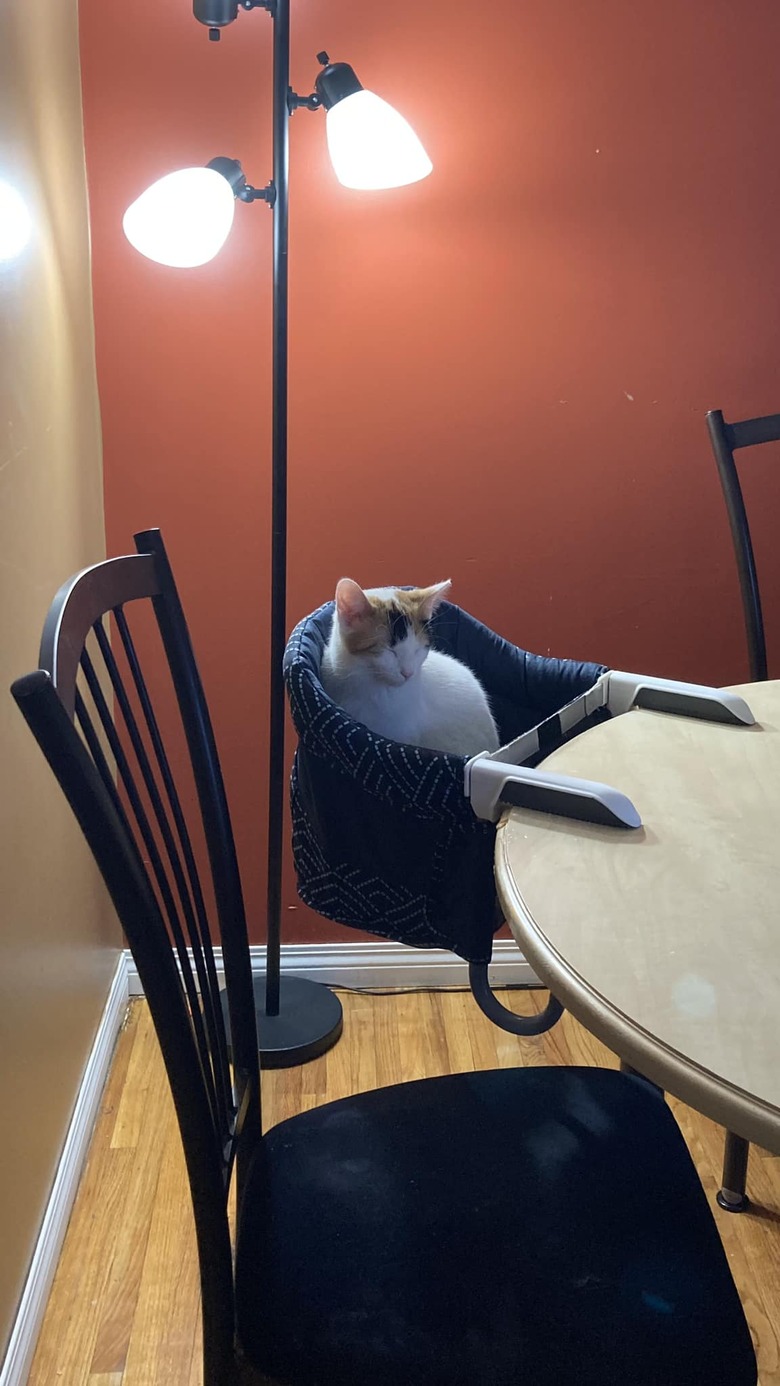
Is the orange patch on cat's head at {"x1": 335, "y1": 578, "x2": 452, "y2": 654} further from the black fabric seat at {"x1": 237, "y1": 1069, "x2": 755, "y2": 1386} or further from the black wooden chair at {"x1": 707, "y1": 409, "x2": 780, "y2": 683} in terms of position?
the black fabric seat at {"x1": 237, "y1": 1069, "x2": 755, "y2": 1386}

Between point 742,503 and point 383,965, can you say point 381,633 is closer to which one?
point 742,503

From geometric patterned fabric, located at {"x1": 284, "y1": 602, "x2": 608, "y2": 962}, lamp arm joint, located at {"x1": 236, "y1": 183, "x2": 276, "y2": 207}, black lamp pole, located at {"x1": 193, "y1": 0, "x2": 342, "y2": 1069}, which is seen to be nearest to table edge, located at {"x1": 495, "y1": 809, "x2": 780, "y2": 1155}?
geometric patterned fabric, located at {"x1": 284, "y1": 602, "x2": 608, "y2": 962}

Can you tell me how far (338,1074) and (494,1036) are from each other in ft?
1.02

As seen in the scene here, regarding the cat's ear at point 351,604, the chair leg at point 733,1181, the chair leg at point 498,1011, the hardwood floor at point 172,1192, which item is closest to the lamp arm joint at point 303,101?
the cat's ear at point 351,604

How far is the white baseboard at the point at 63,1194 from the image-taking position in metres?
1.22

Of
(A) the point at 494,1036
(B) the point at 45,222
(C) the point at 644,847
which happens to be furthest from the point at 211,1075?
(B) the point at 45,222

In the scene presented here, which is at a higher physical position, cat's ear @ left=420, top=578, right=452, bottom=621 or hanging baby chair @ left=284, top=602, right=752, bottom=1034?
cat's ear @ left=420, top=578, right=452, bottom=621

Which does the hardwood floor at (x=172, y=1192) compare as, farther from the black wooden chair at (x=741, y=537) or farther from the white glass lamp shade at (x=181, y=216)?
the white glass lamp shade at (x=181, y=216)

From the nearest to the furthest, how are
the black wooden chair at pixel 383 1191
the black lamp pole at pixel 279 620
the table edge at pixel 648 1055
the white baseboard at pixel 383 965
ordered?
the table edge at pixel 648 1055 → the black wooden chair at pixel 383 1191 → the black lamp pole at pixel 279 620 → the white baseboard at pixel 383 965

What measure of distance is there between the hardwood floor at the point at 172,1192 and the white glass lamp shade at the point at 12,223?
1339 mm

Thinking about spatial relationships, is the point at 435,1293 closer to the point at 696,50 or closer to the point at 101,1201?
the point at 101,1201

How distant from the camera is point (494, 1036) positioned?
1874 millimetres

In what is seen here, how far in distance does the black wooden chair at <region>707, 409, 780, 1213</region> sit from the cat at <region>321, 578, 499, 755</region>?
429 mm

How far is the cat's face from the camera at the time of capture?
1.41 metres
